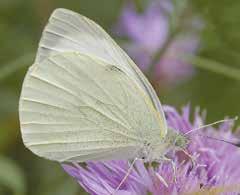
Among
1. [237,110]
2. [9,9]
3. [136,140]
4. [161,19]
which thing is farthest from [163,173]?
[161,19]

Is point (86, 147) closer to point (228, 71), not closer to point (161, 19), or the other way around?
point (228, 71)

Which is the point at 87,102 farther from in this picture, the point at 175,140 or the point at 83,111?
the point at 175,140

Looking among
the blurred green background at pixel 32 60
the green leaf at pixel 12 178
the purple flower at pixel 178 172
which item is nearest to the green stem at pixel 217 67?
the blurred green background at pixel 32 60

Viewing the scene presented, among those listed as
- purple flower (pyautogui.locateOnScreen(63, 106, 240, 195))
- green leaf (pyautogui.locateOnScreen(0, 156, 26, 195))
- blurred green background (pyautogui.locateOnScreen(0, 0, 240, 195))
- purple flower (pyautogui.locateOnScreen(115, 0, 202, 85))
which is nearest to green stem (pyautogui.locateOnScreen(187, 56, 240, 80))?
blurred green background (pyautogui.locateOnScreen(0, 0, 240, 195))

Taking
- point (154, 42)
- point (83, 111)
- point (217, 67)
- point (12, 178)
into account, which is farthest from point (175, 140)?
point (154, 42)

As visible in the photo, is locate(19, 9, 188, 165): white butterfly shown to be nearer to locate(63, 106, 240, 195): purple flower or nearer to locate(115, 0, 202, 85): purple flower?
locate(63, 106, 240, 195): purple flower

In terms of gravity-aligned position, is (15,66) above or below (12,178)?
above

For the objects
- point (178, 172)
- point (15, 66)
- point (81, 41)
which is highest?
point (81, 41)
